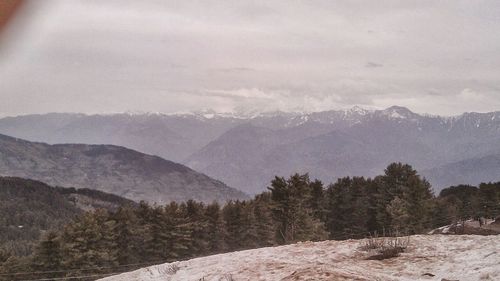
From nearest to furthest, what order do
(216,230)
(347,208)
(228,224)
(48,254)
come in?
(48,254), (216,230), (228,224), (347,208)

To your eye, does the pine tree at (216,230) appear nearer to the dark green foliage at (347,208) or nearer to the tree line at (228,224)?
the tree line at (228,224)

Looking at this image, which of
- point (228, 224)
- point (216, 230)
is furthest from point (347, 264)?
point (228, 224)

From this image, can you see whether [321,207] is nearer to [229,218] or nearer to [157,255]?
[229,218]

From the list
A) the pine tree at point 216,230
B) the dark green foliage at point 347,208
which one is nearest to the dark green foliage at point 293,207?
the pine tree at point 216,230

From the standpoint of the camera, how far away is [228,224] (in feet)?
275

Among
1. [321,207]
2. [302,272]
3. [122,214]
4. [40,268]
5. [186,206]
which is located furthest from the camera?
[321,207]

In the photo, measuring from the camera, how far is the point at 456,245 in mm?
11523

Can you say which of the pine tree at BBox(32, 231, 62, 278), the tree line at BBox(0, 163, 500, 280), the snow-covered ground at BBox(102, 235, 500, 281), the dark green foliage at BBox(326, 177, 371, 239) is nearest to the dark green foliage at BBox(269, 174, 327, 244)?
the tree line at BBox(0, 163, 500, 280)

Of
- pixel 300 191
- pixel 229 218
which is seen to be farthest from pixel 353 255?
pixel 229 218

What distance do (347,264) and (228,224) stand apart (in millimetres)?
75041

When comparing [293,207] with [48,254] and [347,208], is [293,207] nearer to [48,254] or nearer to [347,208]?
[347,208]

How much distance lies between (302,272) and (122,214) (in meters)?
68.8

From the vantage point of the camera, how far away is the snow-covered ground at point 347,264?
896 centimetres

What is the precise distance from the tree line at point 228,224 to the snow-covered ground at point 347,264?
45.1 m
